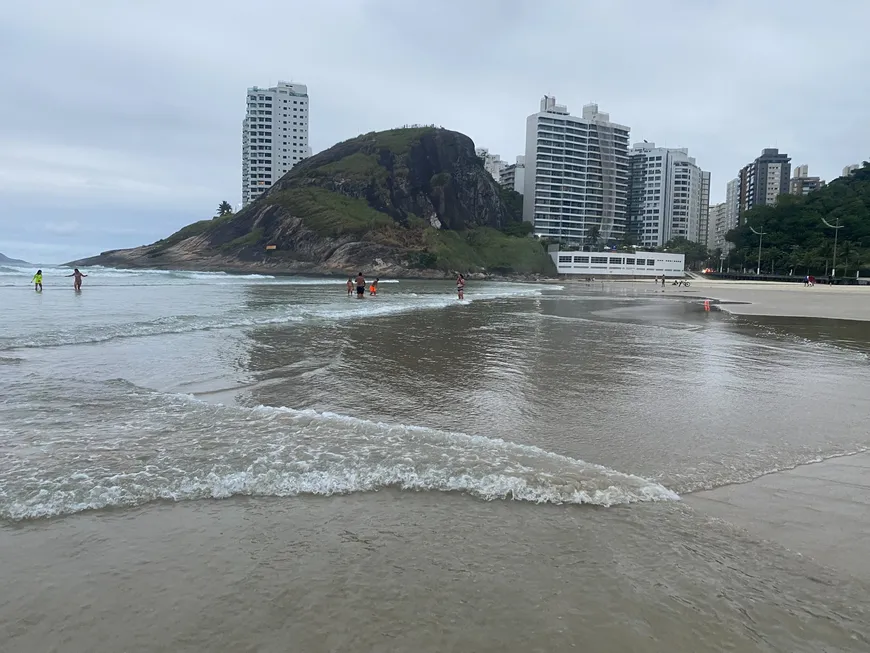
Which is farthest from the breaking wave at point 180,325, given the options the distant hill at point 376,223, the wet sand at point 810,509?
the distant hill at point 376,223

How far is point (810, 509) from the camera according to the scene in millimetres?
4672

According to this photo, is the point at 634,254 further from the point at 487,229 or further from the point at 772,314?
the point at 772,314

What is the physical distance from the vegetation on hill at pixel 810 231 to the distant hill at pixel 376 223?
41855 millimetres

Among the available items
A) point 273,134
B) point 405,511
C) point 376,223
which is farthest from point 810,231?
point 273,134

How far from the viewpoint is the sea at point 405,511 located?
A: 3.09 m

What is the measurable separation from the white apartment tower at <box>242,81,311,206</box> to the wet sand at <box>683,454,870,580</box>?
170m

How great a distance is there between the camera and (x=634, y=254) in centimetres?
12400

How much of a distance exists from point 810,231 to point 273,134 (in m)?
143

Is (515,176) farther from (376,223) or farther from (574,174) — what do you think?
(376,223)

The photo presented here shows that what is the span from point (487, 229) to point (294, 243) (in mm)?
54060

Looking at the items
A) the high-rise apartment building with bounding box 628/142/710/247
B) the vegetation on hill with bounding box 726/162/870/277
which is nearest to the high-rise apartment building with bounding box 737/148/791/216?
the high-rise apartment building with bounding box 628/142/710/247

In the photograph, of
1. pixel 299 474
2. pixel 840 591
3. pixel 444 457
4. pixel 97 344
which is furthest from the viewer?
pixel 97 344

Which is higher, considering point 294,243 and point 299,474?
point 294,243

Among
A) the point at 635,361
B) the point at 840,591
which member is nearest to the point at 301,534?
the point at 840,591
